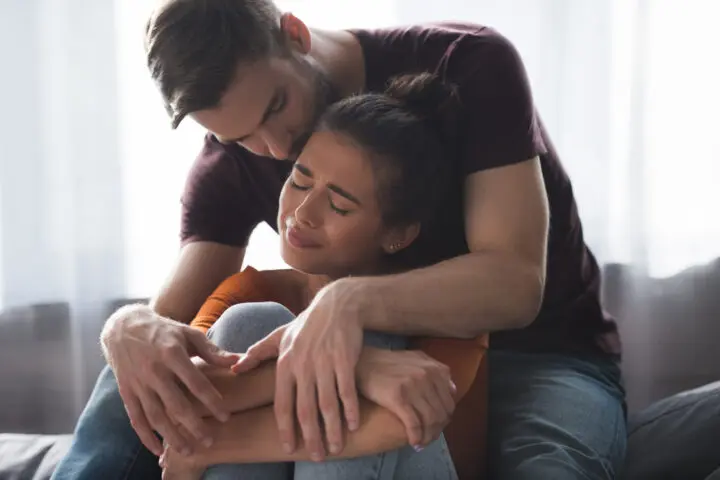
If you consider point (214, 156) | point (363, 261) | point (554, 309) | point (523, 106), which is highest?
point (523, 106)

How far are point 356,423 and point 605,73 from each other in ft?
3.66

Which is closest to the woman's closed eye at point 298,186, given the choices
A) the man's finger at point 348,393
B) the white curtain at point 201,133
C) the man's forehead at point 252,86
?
the man's forehead at point 252,86

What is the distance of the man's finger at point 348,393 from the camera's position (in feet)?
3.21

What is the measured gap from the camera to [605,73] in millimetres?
1827

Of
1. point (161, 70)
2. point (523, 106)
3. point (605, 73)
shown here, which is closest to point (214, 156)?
point (161, 70)

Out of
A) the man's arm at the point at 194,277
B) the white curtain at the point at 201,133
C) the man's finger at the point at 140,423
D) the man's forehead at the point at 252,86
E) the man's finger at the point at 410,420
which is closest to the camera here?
the man's finger at the point at 410,420

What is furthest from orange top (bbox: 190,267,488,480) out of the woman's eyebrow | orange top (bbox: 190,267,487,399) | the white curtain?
the white curtain

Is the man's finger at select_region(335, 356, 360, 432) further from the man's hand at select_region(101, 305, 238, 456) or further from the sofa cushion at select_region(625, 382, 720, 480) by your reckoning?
the sofa cushion at select_region(625, 382, 720, 480)

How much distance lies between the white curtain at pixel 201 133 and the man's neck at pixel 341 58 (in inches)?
17.6

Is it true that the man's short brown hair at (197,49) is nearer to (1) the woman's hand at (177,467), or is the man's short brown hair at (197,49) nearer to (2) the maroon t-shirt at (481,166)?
(2) the maroon t-shirt at (481,166)

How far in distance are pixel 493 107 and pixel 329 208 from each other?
273 millimetres

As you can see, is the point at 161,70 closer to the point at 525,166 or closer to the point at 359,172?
the point at 359,172

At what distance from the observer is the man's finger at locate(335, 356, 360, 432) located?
0.98 metres

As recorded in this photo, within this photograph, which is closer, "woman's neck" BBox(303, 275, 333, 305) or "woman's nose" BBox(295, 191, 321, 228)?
"woman's nose" BBox(295, 191, 321, 228)
